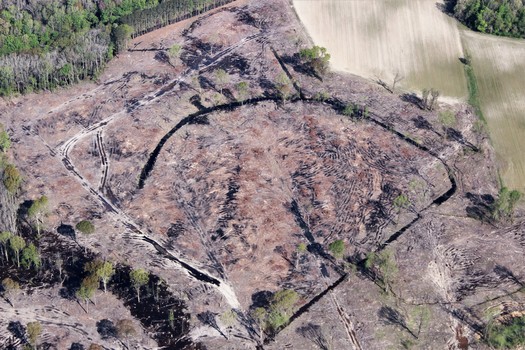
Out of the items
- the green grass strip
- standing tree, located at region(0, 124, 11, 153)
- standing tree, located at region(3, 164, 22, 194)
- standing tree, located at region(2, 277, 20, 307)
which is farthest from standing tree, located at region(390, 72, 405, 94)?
standing tree, located at region(2, 277, 20, 307)

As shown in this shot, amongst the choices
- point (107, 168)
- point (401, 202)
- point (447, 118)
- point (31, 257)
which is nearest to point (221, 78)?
point (107, 168)

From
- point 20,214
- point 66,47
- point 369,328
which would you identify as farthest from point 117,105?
point 369,328

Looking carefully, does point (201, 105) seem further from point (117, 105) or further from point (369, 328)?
point (369, 328)

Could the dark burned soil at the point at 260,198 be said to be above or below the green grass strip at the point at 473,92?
below

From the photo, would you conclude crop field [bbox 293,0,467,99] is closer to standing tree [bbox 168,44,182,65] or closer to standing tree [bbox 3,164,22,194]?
standing tree [bbox 168,44,182,65]

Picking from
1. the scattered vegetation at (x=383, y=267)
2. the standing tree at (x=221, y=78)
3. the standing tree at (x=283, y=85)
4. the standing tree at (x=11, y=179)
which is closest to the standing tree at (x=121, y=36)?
the standing tree at (x=221, y=78)

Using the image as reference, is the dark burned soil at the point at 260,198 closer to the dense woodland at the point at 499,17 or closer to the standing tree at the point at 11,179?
the standing tree at the point at 11,179
